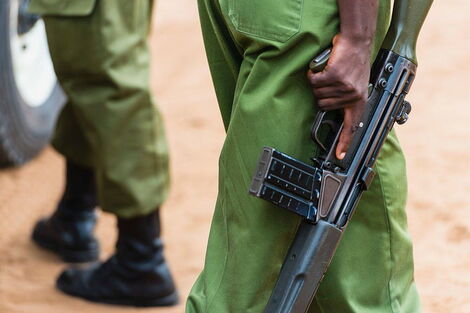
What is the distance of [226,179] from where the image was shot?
204cm

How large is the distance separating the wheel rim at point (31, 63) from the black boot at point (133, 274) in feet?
3.32

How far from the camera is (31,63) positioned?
4.00 m

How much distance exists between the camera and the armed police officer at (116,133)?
2814 mm

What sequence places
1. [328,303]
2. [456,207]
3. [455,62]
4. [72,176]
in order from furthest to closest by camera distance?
[455,62] < [456,207] < [72,176] < [328,303]

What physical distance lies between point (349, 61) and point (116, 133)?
117 centimetres

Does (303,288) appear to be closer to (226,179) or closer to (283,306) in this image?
(283,306)

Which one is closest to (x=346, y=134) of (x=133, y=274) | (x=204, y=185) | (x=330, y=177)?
(x=330, y=177)

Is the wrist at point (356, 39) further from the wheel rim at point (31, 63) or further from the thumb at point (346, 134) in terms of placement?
the wheel rim at point (31, 63)

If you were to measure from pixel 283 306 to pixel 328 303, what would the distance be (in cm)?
17

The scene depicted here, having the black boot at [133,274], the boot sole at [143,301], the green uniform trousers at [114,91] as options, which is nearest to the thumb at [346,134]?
the green uniform trousers at [114,91]

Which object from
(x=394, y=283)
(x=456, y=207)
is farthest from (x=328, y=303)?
(x=456, y=207)

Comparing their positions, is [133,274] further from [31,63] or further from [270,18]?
[270,18]

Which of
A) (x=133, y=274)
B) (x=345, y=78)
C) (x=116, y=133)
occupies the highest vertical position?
(x=345, y=78)

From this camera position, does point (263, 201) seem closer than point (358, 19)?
No
